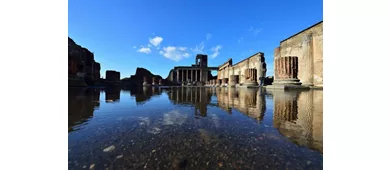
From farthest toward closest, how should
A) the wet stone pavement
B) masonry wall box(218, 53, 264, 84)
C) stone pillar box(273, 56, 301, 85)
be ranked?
masonry wall box(218, 53, 264, 84) < stone pillar box(273, 56, 301, 85) < the wet stone pavement

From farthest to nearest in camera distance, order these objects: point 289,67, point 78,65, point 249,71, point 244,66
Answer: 1. point 244,66
2. point 249,71
3. point 78,65
4. point 289,67

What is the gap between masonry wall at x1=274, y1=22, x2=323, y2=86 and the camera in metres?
9.70

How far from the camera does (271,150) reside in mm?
1040

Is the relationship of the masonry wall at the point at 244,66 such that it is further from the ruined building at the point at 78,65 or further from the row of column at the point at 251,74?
the ruined building at the point at 78,65

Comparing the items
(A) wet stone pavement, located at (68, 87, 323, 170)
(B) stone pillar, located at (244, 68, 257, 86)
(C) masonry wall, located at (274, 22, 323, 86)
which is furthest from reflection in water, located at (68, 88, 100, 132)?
(C) masonry wall, located at (274, 22, 323, 86)

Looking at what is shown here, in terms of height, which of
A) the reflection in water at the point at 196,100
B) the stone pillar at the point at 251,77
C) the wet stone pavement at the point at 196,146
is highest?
the stone pillar at the point at 251,77

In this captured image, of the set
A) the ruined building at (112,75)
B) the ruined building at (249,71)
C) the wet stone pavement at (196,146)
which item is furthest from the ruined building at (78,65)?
the ruined building at (249,71)

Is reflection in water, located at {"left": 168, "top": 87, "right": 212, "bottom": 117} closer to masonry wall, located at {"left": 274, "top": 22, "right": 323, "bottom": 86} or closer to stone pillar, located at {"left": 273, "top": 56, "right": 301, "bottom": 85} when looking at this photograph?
stone pillar, located at {"left": 273, "top": 56, "right": 301, "bottom": 85}

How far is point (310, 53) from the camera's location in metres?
10.4

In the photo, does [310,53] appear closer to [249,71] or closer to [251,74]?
[251,74]

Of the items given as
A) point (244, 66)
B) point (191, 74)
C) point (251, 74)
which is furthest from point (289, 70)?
point (191, 74)

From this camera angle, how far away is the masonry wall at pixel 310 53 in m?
9.70
